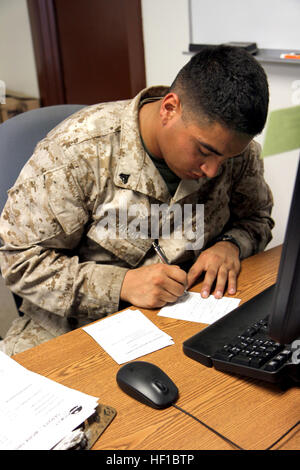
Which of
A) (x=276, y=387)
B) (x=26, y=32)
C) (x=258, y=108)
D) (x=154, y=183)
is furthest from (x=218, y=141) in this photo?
(x=26, y=32)

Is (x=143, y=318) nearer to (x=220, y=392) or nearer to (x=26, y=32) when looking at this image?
(x=220, y=392)

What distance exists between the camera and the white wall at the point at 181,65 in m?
1.90

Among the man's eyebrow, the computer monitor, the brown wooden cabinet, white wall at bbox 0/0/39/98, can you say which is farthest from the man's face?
white wall at bbox 0/0/39/98

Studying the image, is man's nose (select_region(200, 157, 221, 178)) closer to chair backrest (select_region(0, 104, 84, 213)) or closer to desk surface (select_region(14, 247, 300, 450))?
desk surface (select_region(14, 247, 300, 450))

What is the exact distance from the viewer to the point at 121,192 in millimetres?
1140

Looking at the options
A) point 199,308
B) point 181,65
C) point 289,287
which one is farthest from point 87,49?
point 289,287

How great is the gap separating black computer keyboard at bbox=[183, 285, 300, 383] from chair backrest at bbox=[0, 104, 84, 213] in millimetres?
726

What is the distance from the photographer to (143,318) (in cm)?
97

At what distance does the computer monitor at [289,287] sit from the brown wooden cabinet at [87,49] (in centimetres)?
216

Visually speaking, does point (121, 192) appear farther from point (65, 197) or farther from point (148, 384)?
point (148, 384)

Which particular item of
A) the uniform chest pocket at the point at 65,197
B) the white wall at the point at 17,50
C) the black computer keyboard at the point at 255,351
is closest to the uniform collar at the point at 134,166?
the uniform chest pocket at the point at 65,197

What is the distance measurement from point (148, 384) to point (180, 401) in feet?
0.19

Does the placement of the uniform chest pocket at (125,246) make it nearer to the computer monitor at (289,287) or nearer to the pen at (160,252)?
the pen at (160,252)
